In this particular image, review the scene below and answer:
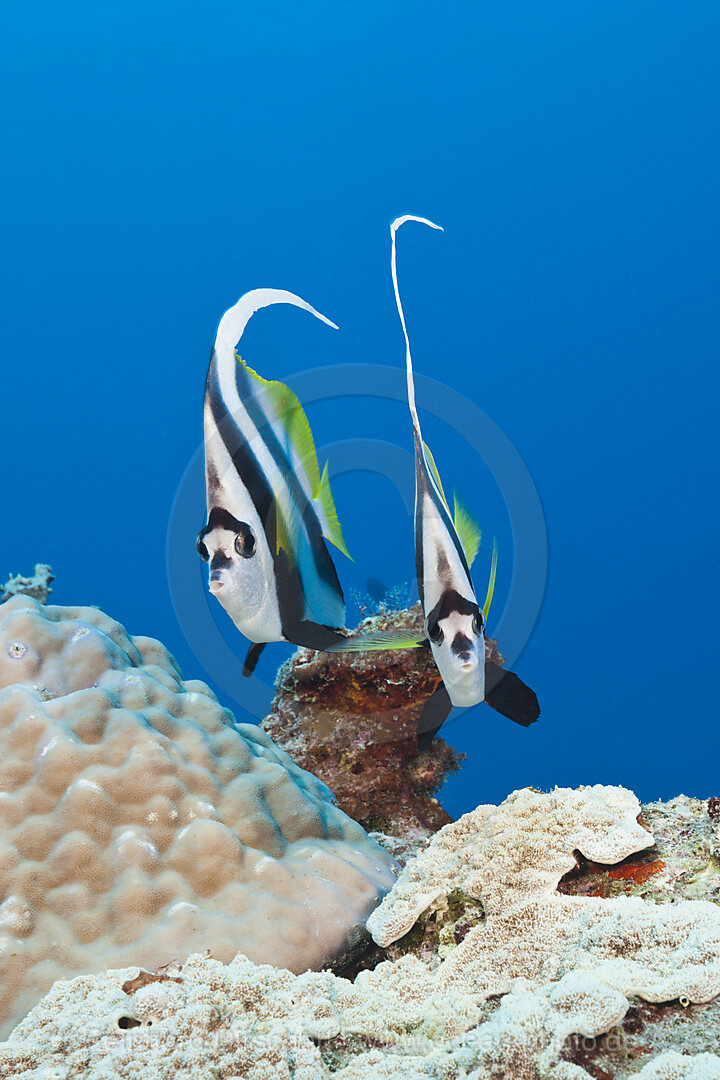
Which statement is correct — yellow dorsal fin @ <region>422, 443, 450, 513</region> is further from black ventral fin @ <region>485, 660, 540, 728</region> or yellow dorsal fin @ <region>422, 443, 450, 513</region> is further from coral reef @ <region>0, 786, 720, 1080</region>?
coral reef @ <region>0, 786, 720, 1080</region>

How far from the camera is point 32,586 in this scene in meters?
6.34

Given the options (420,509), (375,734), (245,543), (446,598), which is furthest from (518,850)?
(375,734)

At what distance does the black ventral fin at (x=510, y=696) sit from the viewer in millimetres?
1742

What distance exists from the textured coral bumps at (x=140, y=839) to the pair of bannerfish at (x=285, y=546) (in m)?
1.03

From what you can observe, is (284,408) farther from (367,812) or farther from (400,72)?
(400,72)

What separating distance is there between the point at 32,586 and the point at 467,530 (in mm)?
5671

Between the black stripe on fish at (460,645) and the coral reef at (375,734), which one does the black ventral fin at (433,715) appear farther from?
the coral reef at (375,734)

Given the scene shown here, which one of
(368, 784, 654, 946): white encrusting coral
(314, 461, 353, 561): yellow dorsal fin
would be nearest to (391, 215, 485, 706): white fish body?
(314, 461, 353, 561): yellow dorsal fin

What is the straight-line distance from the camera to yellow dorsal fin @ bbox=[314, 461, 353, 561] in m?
1.79

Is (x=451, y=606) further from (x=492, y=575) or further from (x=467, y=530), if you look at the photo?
(x=467, y=530)

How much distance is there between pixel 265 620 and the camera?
1602 millimetres

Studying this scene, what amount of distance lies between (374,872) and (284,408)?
1.81 metres

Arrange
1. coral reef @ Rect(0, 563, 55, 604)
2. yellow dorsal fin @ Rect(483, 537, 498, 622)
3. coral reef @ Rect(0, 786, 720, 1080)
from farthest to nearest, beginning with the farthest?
1. coral reef @ Rect(0, 563, 55, 604)
2. yellow dorsal fin @ Rect(483, 537, 498, 622)
3. coral reef @ Rect(0, 786, 720, 1080)

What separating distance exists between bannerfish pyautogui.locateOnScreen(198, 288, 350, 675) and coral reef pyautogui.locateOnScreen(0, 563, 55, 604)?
17.5 ft
